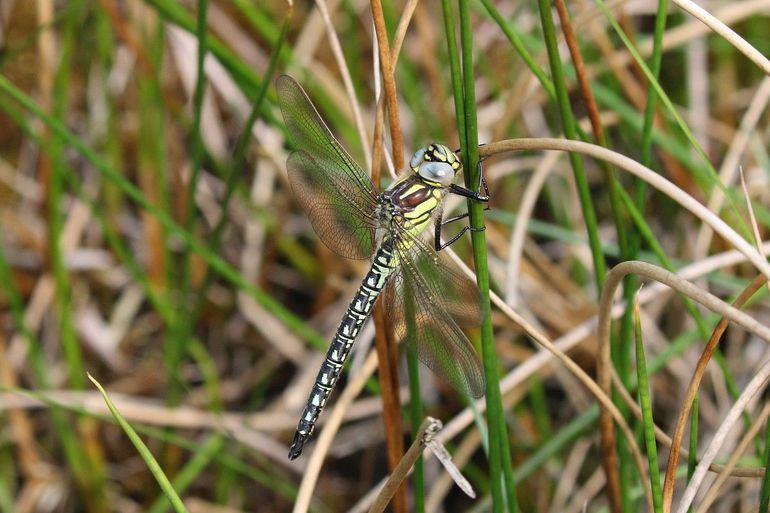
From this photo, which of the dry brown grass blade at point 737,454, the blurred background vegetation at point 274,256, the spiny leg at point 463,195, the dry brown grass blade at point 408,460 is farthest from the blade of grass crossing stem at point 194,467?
the dry brown grass blade at point 737,454

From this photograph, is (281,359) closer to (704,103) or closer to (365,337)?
(365,337)

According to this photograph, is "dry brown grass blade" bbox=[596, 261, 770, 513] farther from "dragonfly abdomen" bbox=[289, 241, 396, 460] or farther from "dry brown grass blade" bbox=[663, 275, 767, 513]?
"dragonfly abdomen" bbox=[289, 241, 396, 460]

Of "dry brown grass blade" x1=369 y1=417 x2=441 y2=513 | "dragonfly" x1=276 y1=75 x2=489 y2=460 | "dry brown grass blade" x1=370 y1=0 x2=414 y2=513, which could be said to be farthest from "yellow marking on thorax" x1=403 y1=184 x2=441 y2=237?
"dry brown grass blade" x1=369 y1=417 x2=441 y2=513

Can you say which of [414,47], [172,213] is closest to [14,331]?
[172,213]

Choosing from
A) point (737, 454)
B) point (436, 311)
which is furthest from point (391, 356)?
point (737, 454)

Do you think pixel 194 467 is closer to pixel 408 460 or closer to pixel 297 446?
pixel 297 446

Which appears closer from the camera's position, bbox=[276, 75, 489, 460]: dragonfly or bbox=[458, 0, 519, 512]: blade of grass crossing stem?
bbox=[458, 0, 519, 512]: blade of grass crossing stem

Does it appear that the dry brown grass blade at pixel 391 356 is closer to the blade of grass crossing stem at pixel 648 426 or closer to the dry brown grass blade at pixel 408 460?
the dry brown grass blade at pixel 408 460
